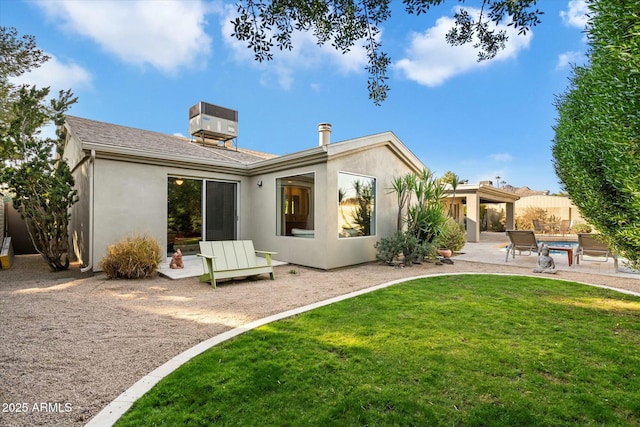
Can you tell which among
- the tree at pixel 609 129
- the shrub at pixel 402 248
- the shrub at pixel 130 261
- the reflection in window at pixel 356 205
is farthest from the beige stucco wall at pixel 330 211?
the tree at pixel 609 129

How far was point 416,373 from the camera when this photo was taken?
3049 millimetres

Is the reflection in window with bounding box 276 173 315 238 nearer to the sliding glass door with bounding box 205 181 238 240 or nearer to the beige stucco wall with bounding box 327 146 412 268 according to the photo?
the beige stucco wall with bounding box 327 146 412 268

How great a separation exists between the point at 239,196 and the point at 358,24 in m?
7.63

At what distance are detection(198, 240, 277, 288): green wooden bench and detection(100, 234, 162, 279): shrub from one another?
4.72 ft

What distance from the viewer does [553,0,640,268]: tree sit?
2391 mm

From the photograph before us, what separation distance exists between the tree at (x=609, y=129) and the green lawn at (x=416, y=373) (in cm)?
138

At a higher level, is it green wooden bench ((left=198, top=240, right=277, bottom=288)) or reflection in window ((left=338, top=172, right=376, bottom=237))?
reflection in window ((left=338, top=172, right=376, bottom=237))

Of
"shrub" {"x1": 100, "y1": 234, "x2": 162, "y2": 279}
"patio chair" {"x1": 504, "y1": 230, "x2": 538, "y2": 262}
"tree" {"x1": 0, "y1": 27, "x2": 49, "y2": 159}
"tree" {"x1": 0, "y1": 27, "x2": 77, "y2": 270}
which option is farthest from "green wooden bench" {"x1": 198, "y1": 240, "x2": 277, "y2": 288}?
"tree" {"x1": 0, "y1": 27, "x2": 49, "y2": 159}

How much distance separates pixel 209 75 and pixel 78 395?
45.5 feet

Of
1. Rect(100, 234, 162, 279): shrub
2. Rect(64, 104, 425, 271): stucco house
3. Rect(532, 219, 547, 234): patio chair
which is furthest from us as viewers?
Rect(532, 219, 547, 234): patio chair

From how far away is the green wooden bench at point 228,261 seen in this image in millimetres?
6758

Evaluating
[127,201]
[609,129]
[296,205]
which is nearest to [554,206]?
[296,205]

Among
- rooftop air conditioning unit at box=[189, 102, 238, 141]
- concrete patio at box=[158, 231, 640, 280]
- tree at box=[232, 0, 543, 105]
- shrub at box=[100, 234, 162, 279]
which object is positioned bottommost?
concrete patio at box=[158, 231, 640, 280]

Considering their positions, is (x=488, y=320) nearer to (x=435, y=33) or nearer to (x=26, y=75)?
(x=435, y=33)
